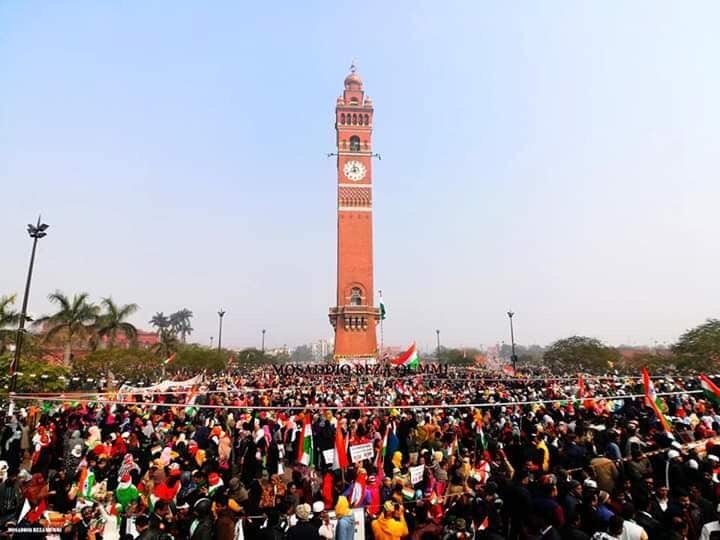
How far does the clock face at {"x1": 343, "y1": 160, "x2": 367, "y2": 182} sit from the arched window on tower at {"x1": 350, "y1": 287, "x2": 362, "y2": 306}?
13529 millimetres

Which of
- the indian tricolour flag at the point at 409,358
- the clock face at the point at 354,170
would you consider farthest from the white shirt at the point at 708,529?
the clock face at the point at 354,170

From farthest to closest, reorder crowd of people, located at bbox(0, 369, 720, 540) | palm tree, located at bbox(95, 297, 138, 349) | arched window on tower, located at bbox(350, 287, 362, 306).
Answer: arched window on tower, located at bbox(350, 287, 362, 306)
palm tree, located at bbox(95, 297, 138, 349)
crowd of people, located at bbox(0, 369, 720, 540)

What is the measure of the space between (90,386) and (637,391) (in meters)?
31.7

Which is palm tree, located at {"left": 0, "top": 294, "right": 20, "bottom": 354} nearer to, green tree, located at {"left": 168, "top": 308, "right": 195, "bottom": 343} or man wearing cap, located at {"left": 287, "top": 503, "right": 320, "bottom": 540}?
man wearing cap, located at {"left": 287, "top": 503, "right": 320, "bottom": 540}

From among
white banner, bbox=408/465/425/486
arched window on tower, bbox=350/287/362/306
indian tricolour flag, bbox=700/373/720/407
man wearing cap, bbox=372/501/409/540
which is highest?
arched window on tower, bbox=350/287/362/306

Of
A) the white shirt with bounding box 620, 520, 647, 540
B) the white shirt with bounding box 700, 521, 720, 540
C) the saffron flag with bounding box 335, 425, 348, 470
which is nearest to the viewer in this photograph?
the white shirt with bounding box 620, 520, 647, 540

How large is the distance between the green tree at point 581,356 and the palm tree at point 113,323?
40.4 meters

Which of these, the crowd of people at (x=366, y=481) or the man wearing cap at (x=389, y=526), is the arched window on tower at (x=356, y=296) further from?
the man wearing cap at (x=389, y=526)

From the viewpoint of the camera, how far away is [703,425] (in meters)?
10.0

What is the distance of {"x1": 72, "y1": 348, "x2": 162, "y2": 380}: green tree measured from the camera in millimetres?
29312

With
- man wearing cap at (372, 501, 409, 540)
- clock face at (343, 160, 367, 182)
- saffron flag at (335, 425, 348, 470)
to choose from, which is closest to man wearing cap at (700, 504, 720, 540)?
man wearing cap at (372, 501, 409, 540)

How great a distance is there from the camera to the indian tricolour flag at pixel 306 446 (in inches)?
410

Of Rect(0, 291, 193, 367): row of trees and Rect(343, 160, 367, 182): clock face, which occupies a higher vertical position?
Rect(343, 160, 367, 182): clock face

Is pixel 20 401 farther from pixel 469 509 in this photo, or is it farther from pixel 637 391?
pixel 637 391
